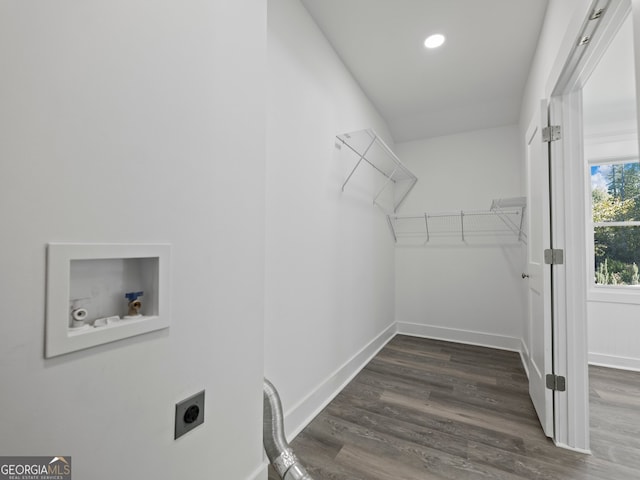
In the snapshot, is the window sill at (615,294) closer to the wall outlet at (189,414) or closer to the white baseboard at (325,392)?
the white baseboard at (325,392)

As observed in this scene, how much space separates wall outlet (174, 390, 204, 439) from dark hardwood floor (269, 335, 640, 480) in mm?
803

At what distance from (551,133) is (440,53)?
3.64ft

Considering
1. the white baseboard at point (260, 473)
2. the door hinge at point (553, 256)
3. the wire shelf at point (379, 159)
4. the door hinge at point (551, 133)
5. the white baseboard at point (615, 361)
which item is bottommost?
the white baseboard at point (615, 361)

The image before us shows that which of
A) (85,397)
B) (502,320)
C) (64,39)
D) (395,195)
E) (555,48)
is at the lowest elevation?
(502,320)

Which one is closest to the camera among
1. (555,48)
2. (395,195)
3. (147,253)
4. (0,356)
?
(0,356)

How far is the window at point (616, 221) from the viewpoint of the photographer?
2.80 m

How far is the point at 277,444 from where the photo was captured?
44.2 inches

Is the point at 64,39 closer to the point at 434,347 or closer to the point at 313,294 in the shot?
the point at 313,294

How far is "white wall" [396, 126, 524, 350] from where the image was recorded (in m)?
3.13

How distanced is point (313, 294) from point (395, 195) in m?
2.33

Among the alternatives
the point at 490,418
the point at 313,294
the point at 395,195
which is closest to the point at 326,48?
the point at 313,294

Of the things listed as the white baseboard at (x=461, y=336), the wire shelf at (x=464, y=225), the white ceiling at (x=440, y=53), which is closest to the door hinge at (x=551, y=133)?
the white ceiling at (x=440, y=53)

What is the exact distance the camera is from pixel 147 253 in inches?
29.8

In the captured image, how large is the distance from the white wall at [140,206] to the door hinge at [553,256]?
1615 mm
